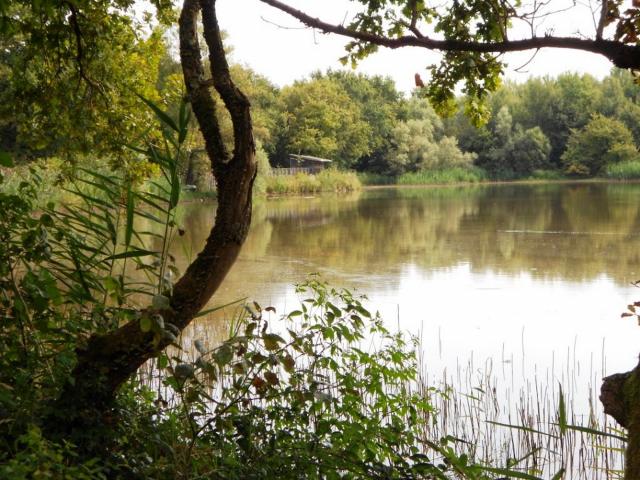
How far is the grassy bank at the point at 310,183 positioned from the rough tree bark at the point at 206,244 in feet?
108

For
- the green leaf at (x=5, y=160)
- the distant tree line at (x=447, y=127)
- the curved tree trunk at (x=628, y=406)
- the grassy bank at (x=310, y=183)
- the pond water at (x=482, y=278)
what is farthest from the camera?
the distant tree line at (x=447, y=127)

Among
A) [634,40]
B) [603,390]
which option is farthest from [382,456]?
[634,40]

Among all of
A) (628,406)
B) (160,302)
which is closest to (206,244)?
(160,302)

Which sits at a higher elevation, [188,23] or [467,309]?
[188,23]

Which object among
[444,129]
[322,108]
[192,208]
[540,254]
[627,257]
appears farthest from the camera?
[444,129]

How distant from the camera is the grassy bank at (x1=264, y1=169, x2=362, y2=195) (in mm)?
37219

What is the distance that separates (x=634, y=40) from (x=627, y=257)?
1051 centimetres

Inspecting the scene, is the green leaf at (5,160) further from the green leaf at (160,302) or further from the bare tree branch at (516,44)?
the bare tree branch at (516,44)

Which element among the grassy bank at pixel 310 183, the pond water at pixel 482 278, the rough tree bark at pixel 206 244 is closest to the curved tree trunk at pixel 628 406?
the rough tree bark at pixel 206 244

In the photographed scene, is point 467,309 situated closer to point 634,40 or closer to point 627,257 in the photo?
point 627,257

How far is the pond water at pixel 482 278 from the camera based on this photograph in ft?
21.5

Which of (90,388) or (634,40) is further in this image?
(634,40)

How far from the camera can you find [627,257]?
1254cm

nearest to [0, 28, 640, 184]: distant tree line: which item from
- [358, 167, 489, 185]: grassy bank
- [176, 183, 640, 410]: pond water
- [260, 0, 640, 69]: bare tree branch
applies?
[358, 167, 489, 185]: grassy bank
